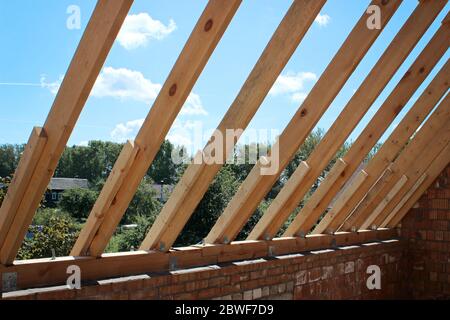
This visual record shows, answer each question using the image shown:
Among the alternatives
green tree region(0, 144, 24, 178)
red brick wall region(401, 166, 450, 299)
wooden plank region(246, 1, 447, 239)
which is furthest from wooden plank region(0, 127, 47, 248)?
red brick wall region(401, 166, 450, 299)

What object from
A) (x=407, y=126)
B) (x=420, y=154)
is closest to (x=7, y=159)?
(x=407, y=126)

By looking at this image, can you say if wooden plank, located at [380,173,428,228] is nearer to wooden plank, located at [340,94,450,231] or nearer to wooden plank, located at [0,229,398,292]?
wooden plank, located at [340,94,450,231]

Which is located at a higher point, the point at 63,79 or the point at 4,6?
the point at 4,6

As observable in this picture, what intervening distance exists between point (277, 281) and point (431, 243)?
3379mm

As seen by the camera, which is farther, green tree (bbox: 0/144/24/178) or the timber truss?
green tree (bbox: 0/144/24/178)

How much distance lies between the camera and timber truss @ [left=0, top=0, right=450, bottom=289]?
2.27 metres

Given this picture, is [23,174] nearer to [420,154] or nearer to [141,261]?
[141,261]
